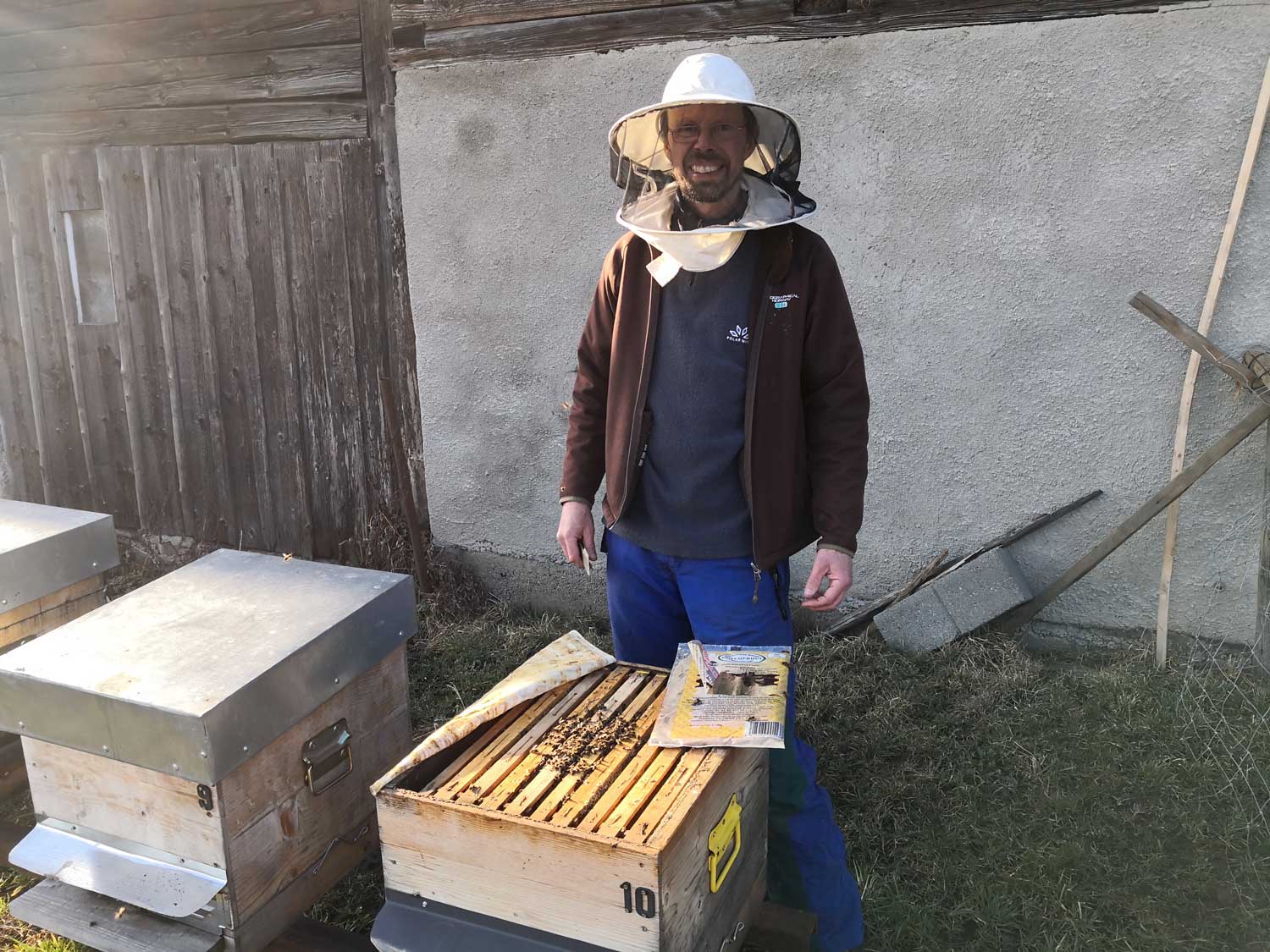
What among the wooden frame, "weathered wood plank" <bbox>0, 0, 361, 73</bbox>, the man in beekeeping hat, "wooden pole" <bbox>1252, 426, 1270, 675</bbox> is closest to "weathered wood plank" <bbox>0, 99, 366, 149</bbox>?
"weathered wood plank" <bbox>0, 0, 361, 73</bbox>

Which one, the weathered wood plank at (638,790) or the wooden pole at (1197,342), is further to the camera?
the wooden pole at (1197,342)

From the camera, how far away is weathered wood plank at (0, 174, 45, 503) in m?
5.66

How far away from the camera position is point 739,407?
222 cm

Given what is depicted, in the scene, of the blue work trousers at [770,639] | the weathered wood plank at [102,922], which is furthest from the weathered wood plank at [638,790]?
the weathered wood plank at [102,922]

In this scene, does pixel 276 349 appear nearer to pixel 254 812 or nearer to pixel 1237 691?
pixel 254 812

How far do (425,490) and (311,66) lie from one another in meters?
2.06

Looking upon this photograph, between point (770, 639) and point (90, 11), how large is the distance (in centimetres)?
503

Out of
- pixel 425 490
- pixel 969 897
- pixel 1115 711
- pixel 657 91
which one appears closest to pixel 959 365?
pixel 1115 711

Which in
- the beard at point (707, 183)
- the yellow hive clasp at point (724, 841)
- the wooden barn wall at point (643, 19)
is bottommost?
the yellow hive clasp at point (724, 841)

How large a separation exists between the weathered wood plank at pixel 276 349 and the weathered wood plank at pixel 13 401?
5.80 feet

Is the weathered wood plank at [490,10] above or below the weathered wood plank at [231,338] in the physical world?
above

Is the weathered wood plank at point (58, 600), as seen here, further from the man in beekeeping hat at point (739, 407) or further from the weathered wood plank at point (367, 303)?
the weathered wood plank at point (367, 303)

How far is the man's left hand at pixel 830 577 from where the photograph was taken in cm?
224

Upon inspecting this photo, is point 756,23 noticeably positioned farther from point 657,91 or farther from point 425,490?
point 425,490
